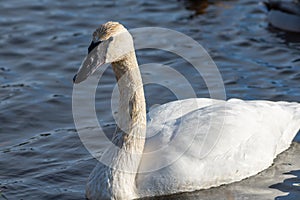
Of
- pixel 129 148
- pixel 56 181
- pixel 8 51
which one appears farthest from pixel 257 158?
pixel 8 51

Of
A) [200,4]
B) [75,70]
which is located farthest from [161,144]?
[200,4]

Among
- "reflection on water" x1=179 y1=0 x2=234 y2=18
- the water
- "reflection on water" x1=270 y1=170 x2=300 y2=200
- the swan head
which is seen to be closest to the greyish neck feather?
the swan head

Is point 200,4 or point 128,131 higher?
point 128,131

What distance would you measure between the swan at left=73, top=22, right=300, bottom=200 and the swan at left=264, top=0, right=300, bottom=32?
17.1ft

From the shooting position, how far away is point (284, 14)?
13438 millimetres

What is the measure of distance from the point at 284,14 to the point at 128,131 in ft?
21.1

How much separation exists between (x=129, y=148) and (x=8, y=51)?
16.5 ft

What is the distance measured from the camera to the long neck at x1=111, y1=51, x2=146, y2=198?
750 cm

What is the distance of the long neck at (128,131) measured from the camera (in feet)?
24.6

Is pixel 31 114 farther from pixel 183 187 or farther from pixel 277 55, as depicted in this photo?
pixel 277 55

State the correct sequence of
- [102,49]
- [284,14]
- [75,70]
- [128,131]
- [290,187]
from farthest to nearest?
[284,14]
[75,70]
[290,187]
[128,131]
[102,49]

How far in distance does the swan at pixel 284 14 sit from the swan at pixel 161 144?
520 centimetres

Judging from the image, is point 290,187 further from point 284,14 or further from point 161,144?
point 284,14

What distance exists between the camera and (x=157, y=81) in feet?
36.0
